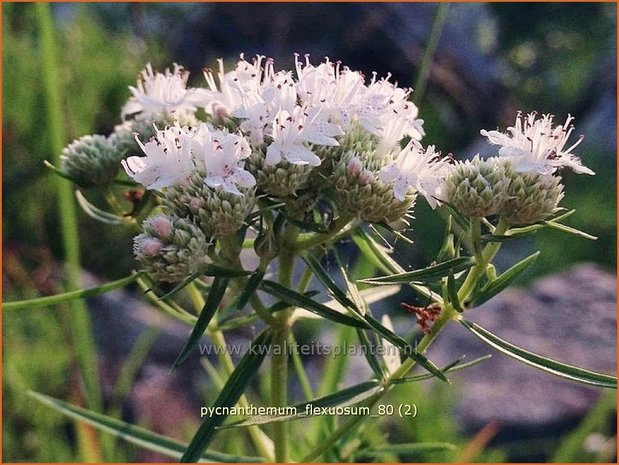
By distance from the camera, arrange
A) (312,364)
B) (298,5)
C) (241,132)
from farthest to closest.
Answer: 1. (298,5)
2. (312,364)
3. (241,132)

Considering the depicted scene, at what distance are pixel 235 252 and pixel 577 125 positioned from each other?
16.4 feet

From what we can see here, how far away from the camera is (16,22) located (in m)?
4.63

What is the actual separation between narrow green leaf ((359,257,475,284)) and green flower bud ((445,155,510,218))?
7cm

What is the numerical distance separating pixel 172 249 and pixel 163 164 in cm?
13

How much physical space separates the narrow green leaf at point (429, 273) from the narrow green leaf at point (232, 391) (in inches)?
9.4

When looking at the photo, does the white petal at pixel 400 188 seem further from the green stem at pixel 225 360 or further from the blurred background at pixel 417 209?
the blurred background at pixel 417 209

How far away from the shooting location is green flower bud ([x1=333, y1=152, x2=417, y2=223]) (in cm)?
105

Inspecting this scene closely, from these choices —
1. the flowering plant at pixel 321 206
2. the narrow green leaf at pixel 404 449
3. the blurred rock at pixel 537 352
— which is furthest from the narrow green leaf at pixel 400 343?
the blurred rock at pixel 537 352

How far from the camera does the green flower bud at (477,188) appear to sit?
1.05m

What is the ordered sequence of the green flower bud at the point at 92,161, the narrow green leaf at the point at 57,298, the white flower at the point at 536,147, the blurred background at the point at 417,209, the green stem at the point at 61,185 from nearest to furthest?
the white flower at the point at 536,147, the narrow green leaf at the point at 57,298, the green flower bud at the point at 92,161, the green stem at the point at 61,185, the blurred background at the point at 417,209

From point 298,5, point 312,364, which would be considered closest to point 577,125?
point 298,5

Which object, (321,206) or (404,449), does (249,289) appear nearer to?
(321,206)

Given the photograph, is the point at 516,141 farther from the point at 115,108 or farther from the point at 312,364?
the point at 115,108

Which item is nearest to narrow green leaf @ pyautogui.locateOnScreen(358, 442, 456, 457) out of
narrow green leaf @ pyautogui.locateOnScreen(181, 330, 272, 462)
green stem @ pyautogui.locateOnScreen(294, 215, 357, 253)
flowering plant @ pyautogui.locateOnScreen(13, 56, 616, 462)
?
flowering plant @ pyautogui.locateOnScreen(13, 56, 616, 462)
